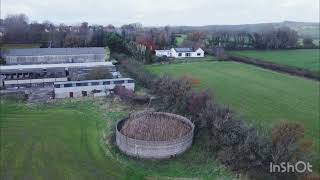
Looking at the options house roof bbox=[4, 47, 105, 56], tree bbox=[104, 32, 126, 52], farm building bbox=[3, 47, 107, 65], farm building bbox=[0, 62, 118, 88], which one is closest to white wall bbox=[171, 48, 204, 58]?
tree bbox=[104, 32, 126, 52]

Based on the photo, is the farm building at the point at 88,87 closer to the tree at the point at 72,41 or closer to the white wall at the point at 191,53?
the white wall at the point at 191,53

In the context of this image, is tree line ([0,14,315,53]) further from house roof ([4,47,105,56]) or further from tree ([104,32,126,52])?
house roof ([4,47,105,56])

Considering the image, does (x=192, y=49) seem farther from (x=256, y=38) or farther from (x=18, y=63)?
(x=18, y=63)

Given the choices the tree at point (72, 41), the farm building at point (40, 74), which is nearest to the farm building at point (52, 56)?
the farm building at point (40, 74)

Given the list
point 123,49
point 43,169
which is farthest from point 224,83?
point 43,169
